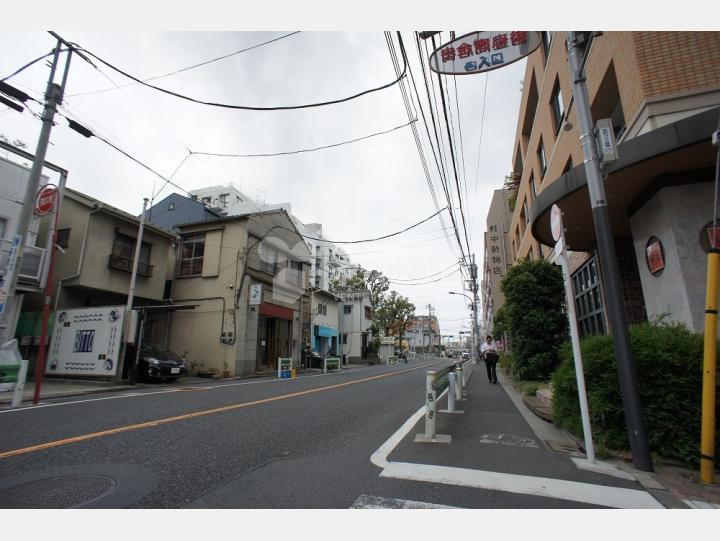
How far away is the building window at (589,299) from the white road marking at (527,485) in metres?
6.67

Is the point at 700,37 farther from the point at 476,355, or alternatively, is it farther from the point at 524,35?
the point at 476,355

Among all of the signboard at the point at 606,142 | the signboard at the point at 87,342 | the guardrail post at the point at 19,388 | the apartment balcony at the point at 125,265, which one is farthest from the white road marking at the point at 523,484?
the apartment balcony at the point at 125,265

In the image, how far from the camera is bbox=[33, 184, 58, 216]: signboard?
1100 cm

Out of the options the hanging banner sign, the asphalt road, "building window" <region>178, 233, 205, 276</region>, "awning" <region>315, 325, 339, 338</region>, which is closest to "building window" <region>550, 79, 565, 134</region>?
the hanging banner sign

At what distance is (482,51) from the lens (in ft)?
18.2

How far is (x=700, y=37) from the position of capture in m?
6.04

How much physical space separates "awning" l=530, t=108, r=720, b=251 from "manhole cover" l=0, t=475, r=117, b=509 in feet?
21.2

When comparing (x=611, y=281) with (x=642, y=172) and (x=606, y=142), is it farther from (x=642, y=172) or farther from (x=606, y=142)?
(x=642, y=172)

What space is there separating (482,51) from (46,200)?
1287cm

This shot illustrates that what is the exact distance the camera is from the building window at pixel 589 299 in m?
9.16

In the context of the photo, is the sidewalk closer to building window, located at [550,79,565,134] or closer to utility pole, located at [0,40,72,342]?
building window, located at [550,79,565,134]

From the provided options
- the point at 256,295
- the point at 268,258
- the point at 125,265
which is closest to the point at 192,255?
the point at 125,265

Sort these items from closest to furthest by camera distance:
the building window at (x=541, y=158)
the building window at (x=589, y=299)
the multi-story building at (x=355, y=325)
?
the building window at (x=589, y=299), the building window at (x=541, y=158), the multi-story building at (x=355, y=325)

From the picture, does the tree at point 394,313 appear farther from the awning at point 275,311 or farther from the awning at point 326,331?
the awning at point 275,311
